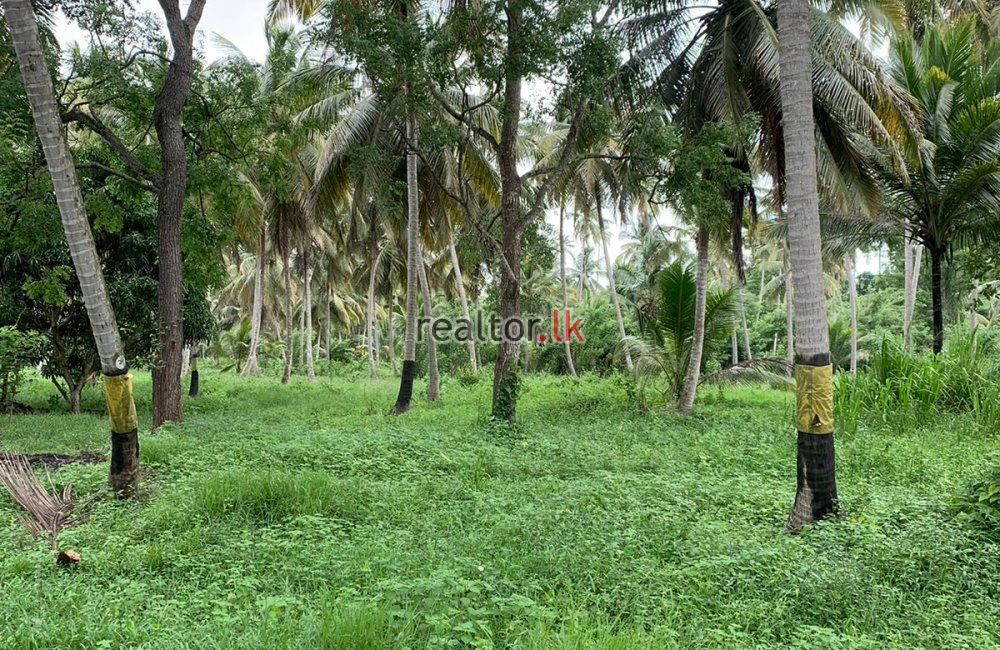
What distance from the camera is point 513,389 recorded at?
34.4 feet

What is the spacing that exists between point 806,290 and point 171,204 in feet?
28.4

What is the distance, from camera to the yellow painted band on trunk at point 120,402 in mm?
5930

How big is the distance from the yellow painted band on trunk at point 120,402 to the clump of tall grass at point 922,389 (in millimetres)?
8583

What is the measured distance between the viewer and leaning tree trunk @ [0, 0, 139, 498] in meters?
5.48

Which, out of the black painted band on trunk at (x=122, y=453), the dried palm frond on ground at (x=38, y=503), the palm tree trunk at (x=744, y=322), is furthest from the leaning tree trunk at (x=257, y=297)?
the dried palm frond on ground at (x=38, y=503)

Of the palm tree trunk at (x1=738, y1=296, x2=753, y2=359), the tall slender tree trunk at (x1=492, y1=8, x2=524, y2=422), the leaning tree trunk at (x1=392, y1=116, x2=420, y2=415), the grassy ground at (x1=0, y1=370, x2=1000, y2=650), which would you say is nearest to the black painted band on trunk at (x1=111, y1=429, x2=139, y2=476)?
the grassy ground at (x1=0, y1=370, x2=1000, y2=650)

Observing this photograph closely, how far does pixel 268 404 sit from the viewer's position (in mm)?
14688

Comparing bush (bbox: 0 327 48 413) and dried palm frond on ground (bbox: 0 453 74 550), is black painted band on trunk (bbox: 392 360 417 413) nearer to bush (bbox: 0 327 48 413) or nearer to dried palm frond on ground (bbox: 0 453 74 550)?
bush (bbox: 0 327 48 413)

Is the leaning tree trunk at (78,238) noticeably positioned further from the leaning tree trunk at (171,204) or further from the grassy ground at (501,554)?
the leaning tree trunk at (171,204)

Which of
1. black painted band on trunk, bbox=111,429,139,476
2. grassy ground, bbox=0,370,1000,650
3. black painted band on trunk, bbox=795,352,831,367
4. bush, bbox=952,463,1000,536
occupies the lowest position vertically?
grassy ground, bbox=0,370,1000,650

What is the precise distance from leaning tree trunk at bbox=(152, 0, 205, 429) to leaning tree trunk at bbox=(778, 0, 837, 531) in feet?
26.6

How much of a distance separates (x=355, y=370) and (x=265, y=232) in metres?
8.26

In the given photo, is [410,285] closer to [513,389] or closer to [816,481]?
[513,389]

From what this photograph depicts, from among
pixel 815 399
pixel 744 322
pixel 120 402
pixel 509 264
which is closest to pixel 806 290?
pixel 815 399
